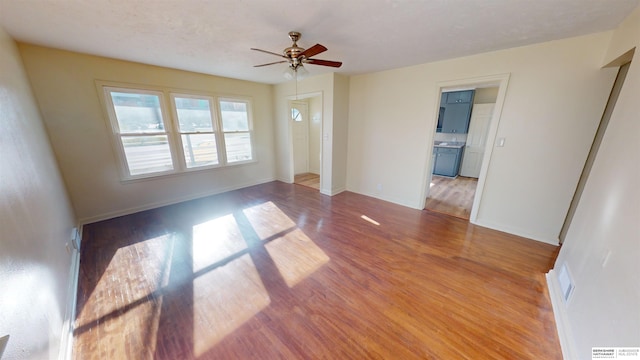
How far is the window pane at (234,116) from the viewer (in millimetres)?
4293

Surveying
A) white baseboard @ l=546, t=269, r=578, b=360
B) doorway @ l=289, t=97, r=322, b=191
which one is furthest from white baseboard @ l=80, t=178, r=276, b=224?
white baseboard @ l=546, t=269, r=578, b=360

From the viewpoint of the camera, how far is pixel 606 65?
6.88ft

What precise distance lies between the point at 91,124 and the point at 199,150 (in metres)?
1.44

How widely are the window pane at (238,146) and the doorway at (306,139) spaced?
1217mm

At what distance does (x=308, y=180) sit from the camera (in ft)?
18.1

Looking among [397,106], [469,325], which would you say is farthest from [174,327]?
[397,106]

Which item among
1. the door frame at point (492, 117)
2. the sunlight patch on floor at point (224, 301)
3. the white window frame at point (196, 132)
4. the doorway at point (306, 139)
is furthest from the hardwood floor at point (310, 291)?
the doorway at point (306, 139)

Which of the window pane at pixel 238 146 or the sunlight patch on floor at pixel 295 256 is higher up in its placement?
the window pane at pixel 238 146

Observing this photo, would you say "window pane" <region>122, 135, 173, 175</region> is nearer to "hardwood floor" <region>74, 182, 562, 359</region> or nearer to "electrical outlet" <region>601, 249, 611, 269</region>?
"hardwood floor" <region>74, 182, 562, 359</region>

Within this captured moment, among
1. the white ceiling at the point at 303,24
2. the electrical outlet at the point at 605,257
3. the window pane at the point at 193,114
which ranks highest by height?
the white ceiling at the point at 303,24

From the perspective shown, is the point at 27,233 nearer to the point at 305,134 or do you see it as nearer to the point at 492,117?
the point at 492,117

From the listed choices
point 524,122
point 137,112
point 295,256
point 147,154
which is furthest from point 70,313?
point 524,122

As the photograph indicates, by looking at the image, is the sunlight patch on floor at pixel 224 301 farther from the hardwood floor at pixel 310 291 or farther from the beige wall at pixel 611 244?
the beige wall at pixel 611 244

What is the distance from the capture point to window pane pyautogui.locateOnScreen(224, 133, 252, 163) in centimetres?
450
